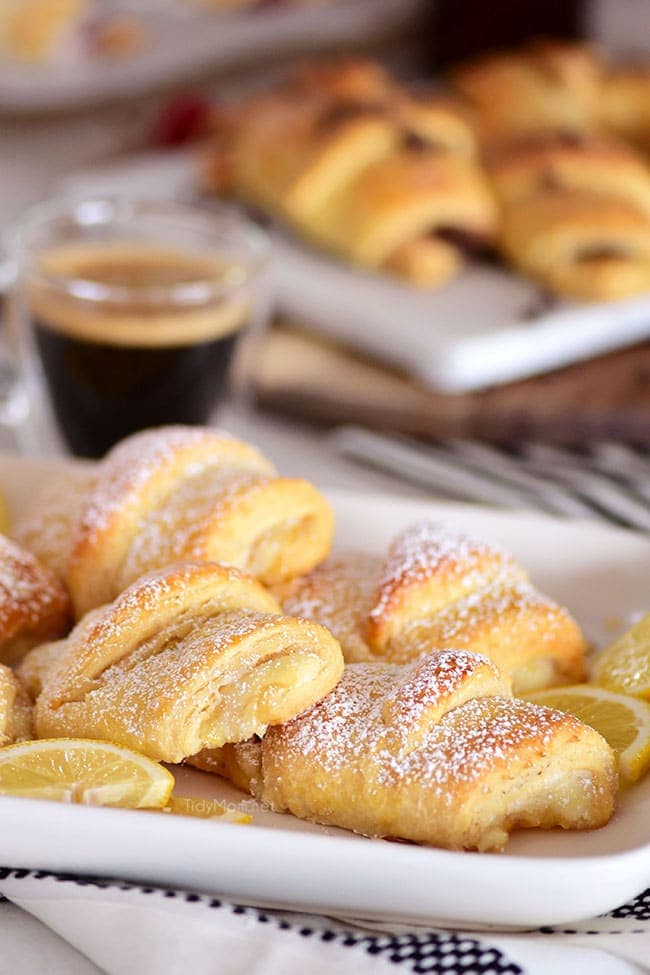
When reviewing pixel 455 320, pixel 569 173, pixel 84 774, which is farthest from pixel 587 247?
pixel 84 774

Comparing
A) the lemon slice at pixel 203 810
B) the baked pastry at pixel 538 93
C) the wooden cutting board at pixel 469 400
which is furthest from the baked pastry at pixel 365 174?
the lemon slice at pixel 203 810

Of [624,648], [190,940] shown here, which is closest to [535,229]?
[624,648]

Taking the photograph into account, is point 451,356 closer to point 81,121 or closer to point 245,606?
point 245,606

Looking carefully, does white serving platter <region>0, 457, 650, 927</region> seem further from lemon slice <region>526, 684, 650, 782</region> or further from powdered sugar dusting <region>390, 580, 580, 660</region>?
powdered sugar dusting <region>390, 580, 580, 660</region>

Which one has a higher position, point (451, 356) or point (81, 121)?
point (451, 356)

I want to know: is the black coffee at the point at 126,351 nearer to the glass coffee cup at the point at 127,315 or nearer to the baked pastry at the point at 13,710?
the glass coffee cup at the point at 127,315
